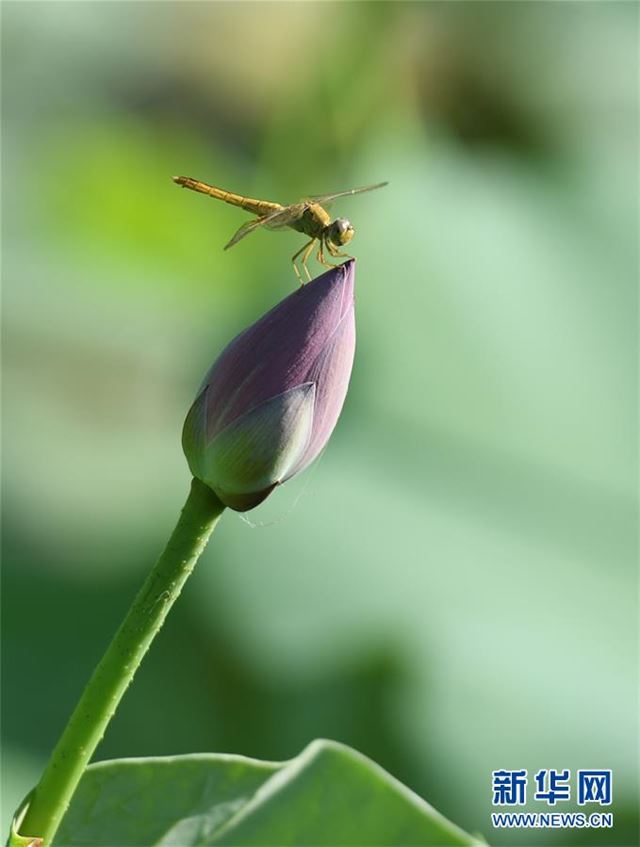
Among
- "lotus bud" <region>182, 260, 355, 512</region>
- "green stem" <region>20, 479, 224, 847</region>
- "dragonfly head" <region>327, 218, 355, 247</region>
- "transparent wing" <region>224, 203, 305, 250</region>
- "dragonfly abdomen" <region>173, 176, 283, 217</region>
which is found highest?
"dragonfly abdomen" <region>173, 176, 283, 217</region>

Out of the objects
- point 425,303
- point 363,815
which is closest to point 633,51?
point 425,303

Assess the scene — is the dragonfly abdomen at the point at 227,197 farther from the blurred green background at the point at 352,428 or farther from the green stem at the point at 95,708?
the blurred green background at the point at 352,428

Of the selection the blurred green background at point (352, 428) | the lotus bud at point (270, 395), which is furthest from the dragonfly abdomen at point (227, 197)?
the blurred green background at point (352, 428)

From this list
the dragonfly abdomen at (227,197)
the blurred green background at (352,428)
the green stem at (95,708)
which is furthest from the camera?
the blurred green background at (352,428)

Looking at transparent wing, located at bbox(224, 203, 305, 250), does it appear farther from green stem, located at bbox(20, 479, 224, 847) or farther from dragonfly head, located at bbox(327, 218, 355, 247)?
green stem, located at bbox(20, 479, 224, 847)

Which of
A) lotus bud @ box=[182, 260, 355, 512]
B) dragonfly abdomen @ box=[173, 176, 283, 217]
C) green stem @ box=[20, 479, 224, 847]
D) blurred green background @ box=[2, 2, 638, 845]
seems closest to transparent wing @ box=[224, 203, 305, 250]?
dragonfly abdomen @ box=[173, 176, 283, 217]

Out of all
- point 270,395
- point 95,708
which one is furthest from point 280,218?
point 95,708
